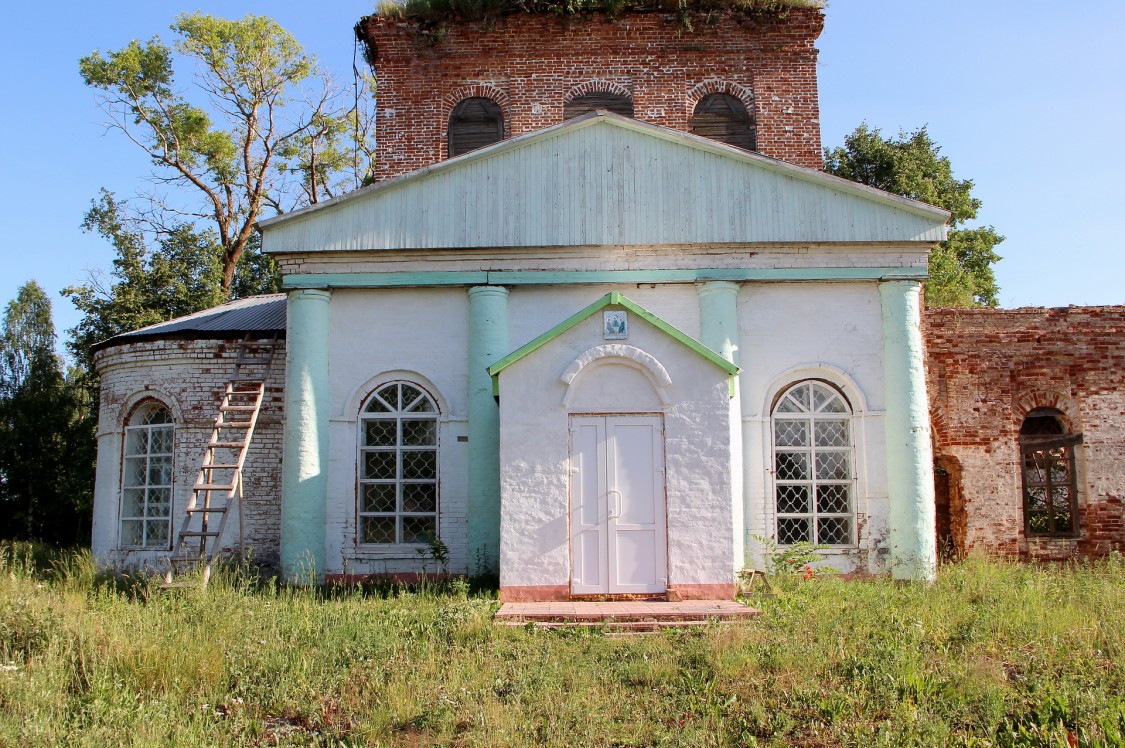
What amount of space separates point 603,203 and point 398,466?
13.8ft

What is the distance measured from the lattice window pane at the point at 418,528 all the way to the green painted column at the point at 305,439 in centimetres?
102

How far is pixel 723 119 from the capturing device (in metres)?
16.1

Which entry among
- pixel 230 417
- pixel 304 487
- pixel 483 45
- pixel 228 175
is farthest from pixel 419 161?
pixel 228 175

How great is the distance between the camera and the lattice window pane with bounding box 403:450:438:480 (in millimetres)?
11656

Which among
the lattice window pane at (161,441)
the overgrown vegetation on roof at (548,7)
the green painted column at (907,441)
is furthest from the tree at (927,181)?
the lattice window pane at (161,441)

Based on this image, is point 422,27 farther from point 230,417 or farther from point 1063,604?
point 1063,604

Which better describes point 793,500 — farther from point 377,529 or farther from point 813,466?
point 377,529

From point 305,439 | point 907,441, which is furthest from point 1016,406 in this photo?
point 305,439

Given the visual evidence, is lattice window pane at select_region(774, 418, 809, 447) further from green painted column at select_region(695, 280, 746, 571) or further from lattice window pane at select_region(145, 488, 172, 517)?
lattice window pane at select_region(145, 488, 172, 517)

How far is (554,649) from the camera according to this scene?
7.79 meters

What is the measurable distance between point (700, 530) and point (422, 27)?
10814 millimetres

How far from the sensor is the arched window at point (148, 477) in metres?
13.0

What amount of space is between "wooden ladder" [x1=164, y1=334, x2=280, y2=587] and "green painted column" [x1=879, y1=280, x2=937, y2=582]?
7.94 m

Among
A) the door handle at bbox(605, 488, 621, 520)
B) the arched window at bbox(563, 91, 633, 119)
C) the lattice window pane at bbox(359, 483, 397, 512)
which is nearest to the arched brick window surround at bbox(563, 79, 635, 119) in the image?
the arched window at bbox(563, 91, 633, 119)
